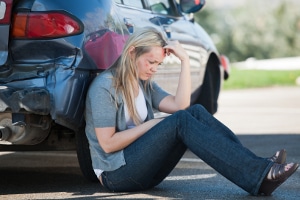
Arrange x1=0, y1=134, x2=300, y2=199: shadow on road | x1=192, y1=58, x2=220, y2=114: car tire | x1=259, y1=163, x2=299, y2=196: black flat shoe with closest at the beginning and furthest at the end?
x1=259, y1=163, x2=299, y2=196: black flat shoe → x1=0, y1=134, x2=300, y2=199: shadow on road → x1=192, y1=58, x2=220, y2=114: car tire

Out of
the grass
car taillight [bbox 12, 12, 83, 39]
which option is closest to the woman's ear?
car taillight [bbox 12, 12, 83, 39]

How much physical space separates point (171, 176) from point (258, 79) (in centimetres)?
1535

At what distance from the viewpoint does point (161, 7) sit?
7.68 m

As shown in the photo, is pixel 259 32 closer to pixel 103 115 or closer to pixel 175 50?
pixel 175 50

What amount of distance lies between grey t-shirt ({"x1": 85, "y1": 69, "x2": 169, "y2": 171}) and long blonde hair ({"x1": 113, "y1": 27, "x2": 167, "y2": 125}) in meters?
0.05

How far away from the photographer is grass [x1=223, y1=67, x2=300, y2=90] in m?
20.8

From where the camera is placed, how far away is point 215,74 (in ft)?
28.3

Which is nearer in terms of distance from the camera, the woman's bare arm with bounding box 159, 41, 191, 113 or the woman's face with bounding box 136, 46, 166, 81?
the woman's face with bounding box 136, 46, 166, 81

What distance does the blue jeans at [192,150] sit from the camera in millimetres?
5078

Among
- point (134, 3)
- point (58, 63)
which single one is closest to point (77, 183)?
point (58, 63)

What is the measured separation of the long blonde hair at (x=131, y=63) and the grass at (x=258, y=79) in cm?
1503

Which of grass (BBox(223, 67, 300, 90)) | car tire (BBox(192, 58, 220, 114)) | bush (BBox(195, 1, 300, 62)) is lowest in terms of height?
bush (BBox(195, 1, 300, 62))

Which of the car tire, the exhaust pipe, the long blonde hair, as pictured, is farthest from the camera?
the car tire

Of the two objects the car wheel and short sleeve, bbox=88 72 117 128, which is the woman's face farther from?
the car wheel
